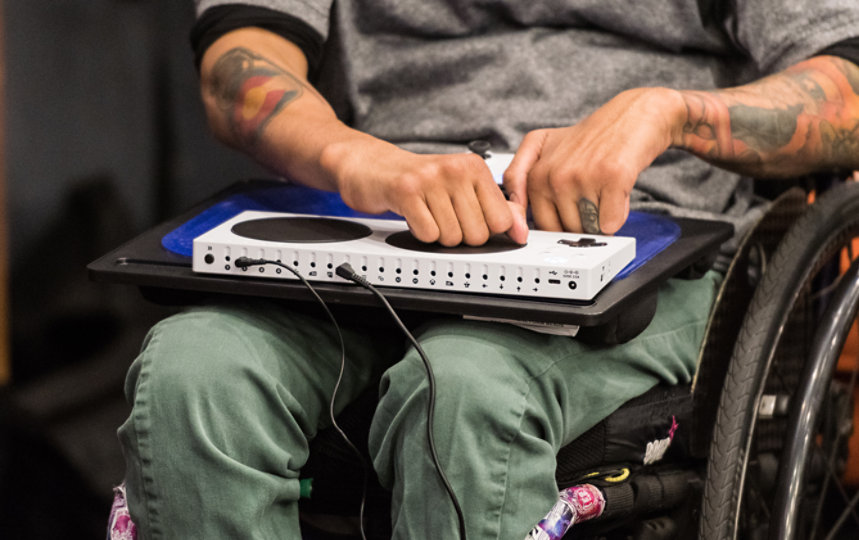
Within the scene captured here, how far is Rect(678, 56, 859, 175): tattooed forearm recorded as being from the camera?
98 cm

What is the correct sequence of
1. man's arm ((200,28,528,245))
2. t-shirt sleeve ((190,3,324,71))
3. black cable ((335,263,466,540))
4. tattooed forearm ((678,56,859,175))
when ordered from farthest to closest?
t-shirt sleeve ((190,3,324,71)) → tattooed forearm ((678,56,859,175)) → man's arm ((200,28,528,245)) → black cable ((335,263,466,540))

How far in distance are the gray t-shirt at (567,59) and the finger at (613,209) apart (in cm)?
20

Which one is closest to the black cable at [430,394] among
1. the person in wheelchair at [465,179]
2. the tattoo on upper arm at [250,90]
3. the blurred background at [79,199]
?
the person in wheelchair at [465,179]

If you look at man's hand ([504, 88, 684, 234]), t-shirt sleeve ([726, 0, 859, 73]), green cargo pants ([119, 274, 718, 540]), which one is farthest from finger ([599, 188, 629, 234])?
t-shirt sleeve ([726, 0, 859, 73])

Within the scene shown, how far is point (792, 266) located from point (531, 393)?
305mm

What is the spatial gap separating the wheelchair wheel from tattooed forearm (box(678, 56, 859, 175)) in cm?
6

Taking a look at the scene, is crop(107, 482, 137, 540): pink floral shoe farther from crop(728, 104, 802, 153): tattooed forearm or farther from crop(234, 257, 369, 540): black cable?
crop(728, 104, 802, 153): tattooed forearm

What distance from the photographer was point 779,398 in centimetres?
100

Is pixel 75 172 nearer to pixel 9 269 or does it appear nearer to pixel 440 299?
pixel 9 269

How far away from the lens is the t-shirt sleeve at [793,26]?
1.03 meters

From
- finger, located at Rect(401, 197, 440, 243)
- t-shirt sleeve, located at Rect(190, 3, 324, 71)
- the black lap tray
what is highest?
t-shirt sleeve, located at Rect(190, 3, 324, 71)

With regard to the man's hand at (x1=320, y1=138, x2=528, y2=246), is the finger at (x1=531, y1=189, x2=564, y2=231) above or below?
below

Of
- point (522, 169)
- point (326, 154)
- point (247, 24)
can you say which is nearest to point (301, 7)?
point (247, 24)

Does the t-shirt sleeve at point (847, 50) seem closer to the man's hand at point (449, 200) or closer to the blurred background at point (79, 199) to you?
the man's hand at point (449, 200)
